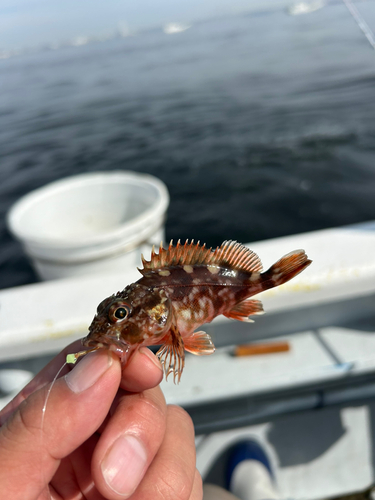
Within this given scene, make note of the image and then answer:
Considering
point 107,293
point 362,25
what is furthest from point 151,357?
point 362,25

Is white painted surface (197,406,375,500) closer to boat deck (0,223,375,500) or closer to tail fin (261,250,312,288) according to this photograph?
boat deck (0,223,375,500)

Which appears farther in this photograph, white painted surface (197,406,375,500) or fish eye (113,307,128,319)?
white painted surface (197,406,375,500)

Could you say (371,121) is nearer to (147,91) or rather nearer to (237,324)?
(147,91)

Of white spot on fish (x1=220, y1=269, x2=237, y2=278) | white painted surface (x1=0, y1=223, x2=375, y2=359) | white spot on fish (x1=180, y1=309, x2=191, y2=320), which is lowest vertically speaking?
white painted surface (x1=0, y1=223, x2=375, y2=359)

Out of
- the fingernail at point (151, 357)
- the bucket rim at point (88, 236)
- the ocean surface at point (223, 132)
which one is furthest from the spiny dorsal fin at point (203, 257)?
the ocean surface at point (223, 132)

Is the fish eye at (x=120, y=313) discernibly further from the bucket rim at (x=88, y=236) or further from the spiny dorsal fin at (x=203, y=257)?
the bucket rim at (x=88, y=236)

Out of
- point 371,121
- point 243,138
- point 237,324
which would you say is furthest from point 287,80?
point 237,324

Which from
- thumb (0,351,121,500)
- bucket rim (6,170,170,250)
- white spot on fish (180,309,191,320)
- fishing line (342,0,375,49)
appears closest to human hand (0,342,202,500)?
thumb (0,351,121,500)
